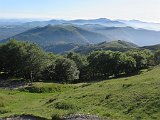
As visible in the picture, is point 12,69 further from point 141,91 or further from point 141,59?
point 141,91

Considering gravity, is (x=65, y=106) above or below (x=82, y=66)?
above

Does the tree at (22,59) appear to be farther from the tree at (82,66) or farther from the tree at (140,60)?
the tree at (140,60)

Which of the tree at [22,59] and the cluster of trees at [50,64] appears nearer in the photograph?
the tree at [22,59]

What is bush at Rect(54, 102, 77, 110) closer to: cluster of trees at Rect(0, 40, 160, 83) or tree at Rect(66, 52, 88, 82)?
cluster of trees at Rect(0, 40, 160, 83)

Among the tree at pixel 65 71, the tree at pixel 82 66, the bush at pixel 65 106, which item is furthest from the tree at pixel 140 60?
the bush at pixel 65 106

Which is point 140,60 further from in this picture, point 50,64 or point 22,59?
point 22,59

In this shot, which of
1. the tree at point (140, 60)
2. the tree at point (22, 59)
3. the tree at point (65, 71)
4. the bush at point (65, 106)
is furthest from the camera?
the tree at point (140, 60)

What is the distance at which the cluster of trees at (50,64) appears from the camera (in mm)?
101062

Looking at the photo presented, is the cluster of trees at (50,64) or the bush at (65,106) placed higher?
the bush at (65,106)

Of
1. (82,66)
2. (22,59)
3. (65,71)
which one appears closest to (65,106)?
(22,59)

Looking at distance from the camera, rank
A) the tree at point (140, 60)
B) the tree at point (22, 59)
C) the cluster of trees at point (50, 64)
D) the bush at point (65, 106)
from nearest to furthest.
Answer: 1. the bush at point (65, 106)
2. the tree at point (22, 59)
3. the cluster of trees at point (50, 64)
4. the tree at point (140, 60)

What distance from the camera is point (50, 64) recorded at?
359 feet

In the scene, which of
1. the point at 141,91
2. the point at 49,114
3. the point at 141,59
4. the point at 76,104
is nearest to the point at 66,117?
the point at 49,114

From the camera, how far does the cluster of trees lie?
101062mm
